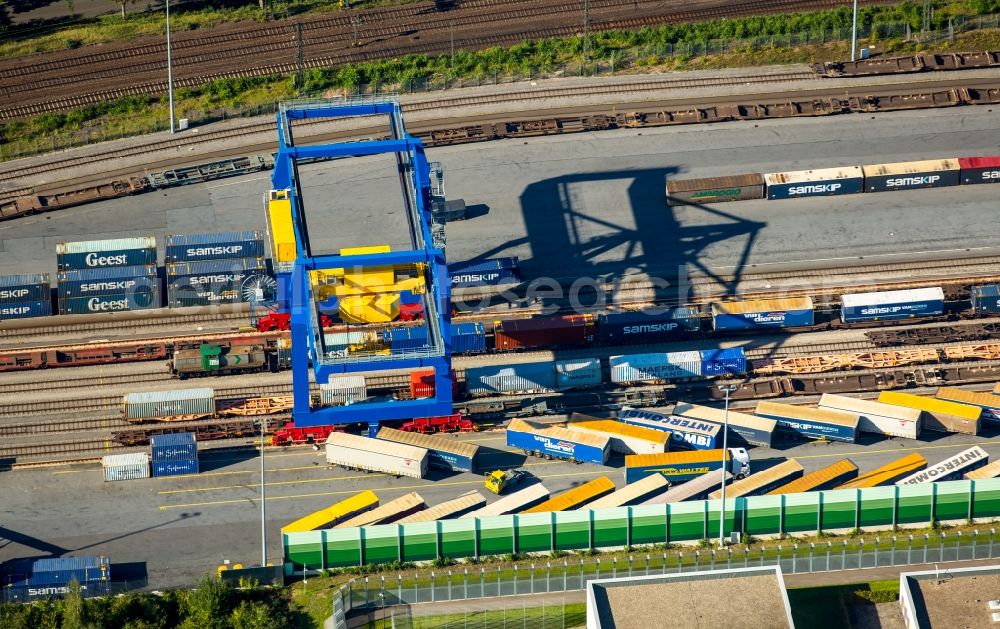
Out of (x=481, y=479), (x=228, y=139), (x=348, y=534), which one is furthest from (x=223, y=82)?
(x=348, y=534)

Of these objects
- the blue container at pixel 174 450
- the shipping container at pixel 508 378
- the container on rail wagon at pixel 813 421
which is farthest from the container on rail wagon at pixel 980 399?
the blue container at pixel 174 450

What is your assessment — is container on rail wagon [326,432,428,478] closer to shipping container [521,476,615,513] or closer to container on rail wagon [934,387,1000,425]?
shipping container [521,476,615,513]

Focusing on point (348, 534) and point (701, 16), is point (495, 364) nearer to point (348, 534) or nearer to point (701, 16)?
point (348, 534)

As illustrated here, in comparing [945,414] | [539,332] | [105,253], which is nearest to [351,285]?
[539,332]

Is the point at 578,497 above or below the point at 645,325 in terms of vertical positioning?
below

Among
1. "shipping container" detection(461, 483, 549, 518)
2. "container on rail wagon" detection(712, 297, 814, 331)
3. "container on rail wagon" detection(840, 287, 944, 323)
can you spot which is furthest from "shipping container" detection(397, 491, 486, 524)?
"container on rail wagon" detection(840, 287, 944, 323)

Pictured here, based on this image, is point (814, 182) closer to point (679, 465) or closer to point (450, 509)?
point (679, 465)
